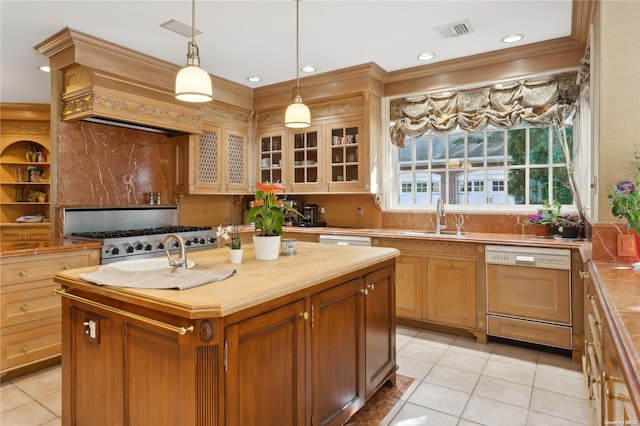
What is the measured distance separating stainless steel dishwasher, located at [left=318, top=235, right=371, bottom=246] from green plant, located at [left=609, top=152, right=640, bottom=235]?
226cm

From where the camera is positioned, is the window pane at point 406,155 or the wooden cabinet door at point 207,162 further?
the window pane at point 406,155

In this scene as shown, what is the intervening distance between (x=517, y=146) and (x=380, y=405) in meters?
3.02

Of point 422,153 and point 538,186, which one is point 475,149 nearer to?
point 422,153

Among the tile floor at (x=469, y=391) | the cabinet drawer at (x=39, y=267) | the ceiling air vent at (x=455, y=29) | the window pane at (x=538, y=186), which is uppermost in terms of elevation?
the ceiling air vent at (x=455, y=29)

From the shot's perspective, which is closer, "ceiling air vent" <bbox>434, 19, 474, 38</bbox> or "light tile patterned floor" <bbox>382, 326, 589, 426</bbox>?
"light tile patterned floor" <bbox>382, 326, 589, 426</bbox>

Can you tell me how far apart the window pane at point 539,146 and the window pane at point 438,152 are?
87 centimetres

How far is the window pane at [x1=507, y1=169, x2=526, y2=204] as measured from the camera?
4.04 meters

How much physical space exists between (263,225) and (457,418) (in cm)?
164

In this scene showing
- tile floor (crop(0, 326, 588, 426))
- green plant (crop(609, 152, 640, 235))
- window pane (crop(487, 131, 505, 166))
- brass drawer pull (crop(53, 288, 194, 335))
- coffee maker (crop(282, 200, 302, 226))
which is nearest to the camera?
brass drawer pull (crop(53, 288, 194, 335))

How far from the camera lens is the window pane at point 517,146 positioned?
4.03 meters

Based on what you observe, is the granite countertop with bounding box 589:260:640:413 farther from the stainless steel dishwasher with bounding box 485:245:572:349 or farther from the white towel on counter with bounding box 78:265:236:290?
the white towel on counter with bounding box 78:265:236:290

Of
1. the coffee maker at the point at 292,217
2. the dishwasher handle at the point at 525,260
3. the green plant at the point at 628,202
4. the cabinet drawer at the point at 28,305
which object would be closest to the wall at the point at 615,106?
the green plant at the point at 628,202

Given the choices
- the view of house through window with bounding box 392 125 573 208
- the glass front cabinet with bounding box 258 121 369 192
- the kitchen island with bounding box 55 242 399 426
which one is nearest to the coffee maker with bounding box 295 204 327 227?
the glass front cabinet with bounding box 258 121 369 192

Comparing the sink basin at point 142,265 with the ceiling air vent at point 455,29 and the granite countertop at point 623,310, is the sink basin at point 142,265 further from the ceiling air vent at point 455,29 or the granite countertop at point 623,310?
the ceiling air vent at point 455,29
